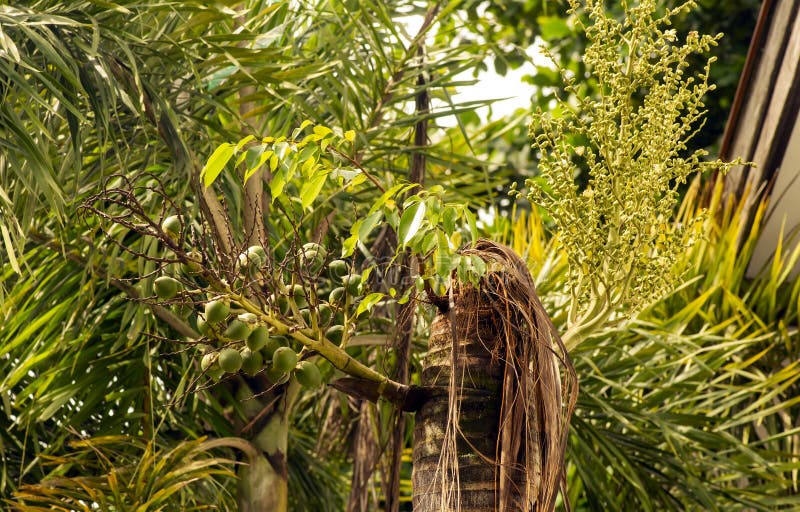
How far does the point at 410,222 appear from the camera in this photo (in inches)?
62.1

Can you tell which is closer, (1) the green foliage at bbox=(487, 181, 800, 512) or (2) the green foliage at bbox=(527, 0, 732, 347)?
(2) the green foliage at bbox=(527, 0, 732, 347)

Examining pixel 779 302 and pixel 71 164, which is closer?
pixel 71 164

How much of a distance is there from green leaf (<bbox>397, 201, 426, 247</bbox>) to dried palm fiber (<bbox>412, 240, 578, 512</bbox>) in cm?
19

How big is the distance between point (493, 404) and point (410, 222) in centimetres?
35

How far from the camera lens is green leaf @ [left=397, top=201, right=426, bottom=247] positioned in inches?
61.6

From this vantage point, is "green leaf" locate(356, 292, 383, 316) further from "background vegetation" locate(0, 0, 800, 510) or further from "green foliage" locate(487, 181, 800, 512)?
"green foliage" locate(487, 181, 800, 512)

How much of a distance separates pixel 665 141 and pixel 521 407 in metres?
0.56

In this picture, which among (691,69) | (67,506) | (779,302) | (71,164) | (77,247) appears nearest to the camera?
(67,506)

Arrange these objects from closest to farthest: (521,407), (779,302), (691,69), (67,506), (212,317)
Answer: (212,317) → (521,407) → (67,506) → (779,302) → (691,69)

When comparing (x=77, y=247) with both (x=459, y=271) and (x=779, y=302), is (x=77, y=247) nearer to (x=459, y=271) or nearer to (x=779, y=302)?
(x=459, y=271)

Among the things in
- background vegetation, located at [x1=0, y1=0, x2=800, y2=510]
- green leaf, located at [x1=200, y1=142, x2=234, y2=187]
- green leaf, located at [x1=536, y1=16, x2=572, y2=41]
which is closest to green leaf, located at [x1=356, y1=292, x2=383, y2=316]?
green leaf, located at [x1=200, y1=142, x2=234, y2=187]

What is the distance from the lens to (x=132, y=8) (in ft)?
8.20

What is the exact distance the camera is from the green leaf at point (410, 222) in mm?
1563

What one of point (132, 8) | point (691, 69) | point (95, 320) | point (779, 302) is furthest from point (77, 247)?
point (691, 69)
